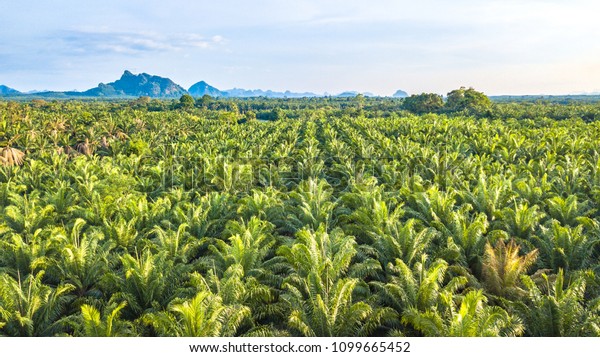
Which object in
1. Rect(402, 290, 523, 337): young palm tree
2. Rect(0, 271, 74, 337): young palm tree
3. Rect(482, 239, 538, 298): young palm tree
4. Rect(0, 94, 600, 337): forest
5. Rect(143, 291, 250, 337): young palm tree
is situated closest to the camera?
Rect(402, 290, 523, 337): young palm tree

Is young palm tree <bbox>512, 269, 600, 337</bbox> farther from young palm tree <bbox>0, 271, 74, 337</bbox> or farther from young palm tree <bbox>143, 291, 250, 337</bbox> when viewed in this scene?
young palm tree <bbox>0, 271, 74, 337</bbox>

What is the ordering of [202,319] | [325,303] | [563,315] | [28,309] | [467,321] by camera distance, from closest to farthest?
[467,321]
[202,319]
[563,315]
[325,303]
[28,309]

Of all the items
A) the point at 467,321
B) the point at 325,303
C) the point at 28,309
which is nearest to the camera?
the point at 467,321

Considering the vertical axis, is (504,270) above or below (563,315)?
above

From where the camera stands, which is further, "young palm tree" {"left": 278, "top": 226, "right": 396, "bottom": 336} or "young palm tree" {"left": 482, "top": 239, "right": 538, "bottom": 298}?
"young palm tree" {"left": 482, "top": 239, "right": 538, "bottom": 298}

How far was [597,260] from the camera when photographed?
1580cm

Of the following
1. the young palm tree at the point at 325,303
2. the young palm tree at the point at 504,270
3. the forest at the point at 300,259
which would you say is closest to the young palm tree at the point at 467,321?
the forest at the point at 300,259

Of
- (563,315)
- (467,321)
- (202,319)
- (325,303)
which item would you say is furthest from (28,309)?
(563,315)

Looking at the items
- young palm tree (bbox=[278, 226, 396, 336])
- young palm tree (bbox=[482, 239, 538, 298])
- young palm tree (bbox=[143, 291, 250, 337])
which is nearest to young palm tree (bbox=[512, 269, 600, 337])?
young palm tree (bbox=[482, 239, 538, 298])

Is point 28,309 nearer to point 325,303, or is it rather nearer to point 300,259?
point 300,259

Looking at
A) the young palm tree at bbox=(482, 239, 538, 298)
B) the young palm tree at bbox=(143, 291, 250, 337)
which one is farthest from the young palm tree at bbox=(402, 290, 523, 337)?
the young palm tree at bbox=(143, 291, 250, 337)

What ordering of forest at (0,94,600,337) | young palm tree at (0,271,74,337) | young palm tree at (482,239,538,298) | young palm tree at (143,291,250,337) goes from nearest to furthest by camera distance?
young palm tree at (143,291,250,337) < forest at (0,94,600,337) < young palm tree at (0,271,74,337) < young palm tree at (482,239,538,298)

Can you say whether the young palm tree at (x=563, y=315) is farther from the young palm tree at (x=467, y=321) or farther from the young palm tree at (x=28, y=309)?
the young palm tree at (x=28, y=309)
